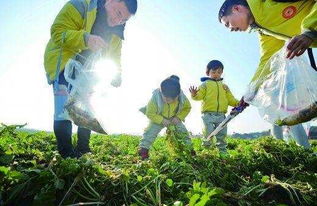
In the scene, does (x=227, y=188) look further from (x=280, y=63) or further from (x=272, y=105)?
(x=280, y=63)

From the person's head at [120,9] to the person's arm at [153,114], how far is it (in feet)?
7.00

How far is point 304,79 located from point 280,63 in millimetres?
356

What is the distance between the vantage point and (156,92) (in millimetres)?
5918

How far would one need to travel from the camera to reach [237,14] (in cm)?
383

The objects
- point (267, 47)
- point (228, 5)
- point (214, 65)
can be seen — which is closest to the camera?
point (228, 5)

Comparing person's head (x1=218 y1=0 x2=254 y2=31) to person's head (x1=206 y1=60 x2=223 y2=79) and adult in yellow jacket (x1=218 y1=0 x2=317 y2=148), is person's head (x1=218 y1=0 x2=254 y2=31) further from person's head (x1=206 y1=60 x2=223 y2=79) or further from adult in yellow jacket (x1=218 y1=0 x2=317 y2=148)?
person's head (x1=206 y1=60 x2=223 y2=79)

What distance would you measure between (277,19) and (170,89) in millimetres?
2341

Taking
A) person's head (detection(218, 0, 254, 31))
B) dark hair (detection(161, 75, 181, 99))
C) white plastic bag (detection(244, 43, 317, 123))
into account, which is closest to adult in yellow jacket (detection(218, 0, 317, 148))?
person's head (detection(218, 0, 254, 31))

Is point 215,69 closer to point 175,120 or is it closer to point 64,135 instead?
point 175,120

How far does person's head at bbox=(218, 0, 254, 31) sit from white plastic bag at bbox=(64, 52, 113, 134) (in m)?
Result: 1.43

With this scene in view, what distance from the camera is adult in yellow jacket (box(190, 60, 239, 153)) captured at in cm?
703

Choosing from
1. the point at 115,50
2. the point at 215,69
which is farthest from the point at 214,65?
the point at 115,50

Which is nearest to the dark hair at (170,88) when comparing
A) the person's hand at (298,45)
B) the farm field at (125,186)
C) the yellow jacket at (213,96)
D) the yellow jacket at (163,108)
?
the yellow jacket at (163,108)

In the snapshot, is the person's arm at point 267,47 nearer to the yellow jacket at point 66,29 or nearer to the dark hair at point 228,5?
the dark hair at point 228,5
